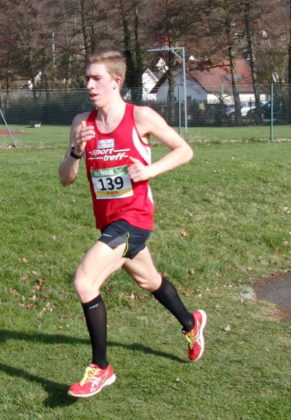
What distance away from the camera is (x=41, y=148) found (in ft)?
69.8

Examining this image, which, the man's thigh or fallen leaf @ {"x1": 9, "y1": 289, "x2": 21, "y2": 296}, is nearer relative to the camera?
the man's thigh

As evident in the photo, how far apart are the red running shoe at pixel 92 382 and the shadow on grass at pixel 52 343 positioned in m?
0.18

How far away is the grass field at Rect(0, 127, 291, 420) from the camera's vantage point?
14.3 feet

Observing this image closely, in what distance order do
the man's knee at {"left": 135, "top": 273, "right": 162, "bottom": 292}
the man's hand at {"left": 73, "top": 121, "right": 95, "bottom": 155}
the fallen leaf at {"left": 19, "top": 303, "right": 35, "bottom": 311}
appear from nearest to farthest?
1. the man's hand at {"left": 73, "top": 121, "right": 95, "bottom": 155}
2. the man's knee at {"left": 135, "top": 273, "right": 162, "bottom": 292}
3. the fallen leaf at {"left": 19, "top": 303, "right": 35, "bottom": 311}

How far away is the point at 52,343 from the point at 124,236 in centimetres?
147

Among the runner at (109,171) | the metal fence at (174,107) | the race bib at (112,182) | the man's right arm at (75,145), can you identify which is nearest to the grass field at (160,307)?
the runner at (109,171)

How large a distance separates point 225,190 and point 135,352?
521 centimetres

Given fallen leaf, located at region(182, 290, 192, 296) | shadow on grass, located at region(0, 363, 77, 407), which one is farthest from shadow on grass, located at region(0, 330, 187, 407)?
fallen leaf, located at region(182, 290, 192, 296)

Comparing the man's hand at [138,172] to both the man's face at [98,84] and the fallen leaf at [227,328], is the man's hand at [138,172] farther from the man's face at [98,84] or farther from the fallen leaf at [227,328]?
the fallen leaf at [227,328]

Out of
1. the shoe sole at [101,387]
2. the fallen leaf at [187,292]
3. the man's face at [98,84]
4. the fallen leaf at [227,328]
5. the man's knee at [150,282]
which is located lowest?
the fallen leaf at [187,292]

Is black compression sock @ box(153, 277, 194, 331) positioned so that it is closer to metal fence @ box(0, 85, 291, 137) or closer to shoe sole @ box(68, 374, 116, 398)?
shoe sole @ box(68, 374, 116, 398)

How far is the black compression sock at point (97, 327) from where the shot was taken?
4.38 metres

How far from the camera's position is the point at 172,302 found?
5.04 m

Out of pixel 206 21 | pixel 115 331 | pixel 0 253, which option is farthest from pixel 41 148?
pixel 206 21
